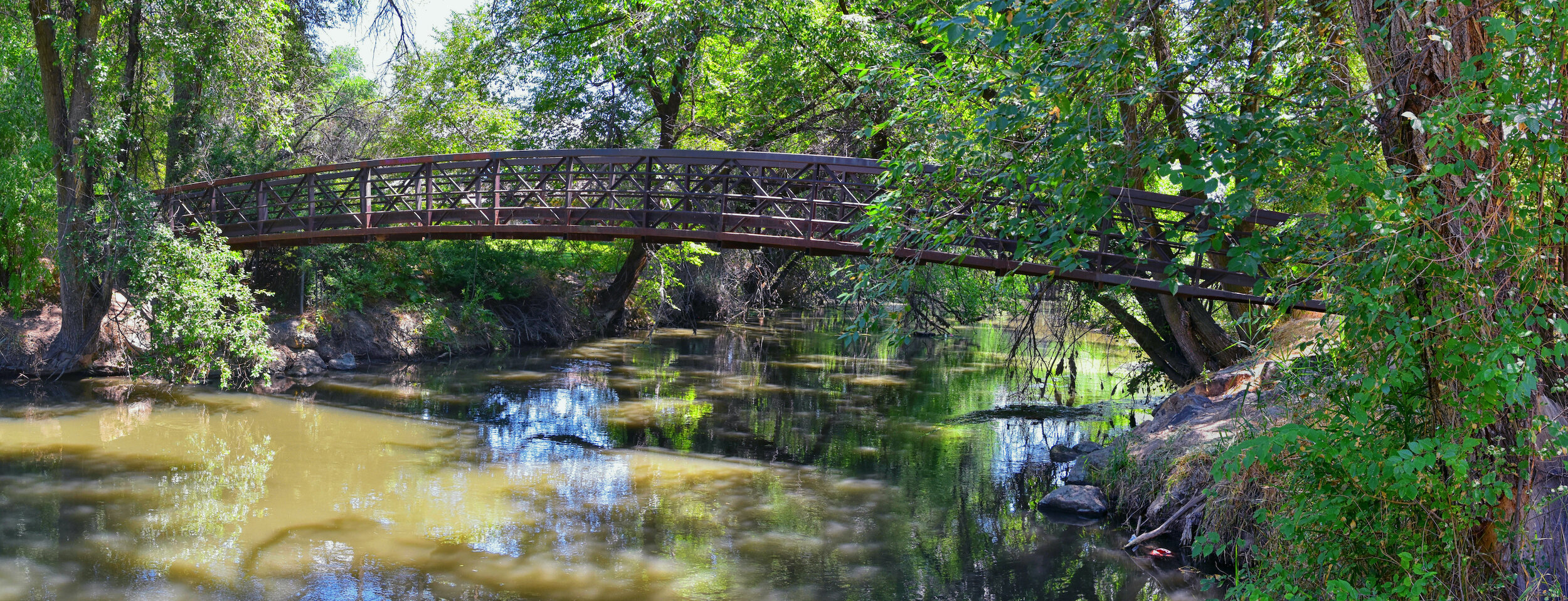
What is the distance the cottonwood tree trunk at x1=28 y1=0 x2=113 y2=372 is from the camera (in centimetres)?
1346

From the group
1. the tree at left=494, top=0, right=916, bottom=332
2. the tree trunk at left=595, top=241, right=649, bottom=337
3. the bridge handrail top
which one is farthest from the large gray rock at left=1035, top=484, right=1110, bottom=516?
the tree trunk at left=595, top=241, right=649, bottom=337

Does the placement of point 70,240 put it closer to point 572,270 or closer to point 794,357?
point 572,270

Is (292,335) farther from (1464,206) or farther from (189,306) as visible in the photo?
(1464,206)

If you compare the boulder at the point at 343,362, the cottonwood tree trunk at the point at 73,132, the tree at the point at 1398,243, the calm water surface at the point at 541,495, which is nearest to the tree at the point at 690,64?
the calm water surface at the point at 541,495

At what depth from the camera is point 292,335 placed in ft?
57.2

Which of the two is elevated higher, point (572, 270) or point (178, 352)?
point (572, 270)

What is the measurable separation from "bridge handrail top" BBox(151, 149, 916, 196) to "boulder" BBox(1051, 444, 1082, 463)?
398cm

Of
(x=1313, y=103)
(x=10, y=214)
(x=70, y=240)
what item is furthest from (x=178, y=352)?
(x=1313, y=103)

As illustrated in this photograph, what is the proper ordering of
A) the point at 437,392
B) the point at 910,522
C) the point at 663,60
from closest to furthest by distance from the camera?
the point at 910,522 < the point at 437,392 < the point at 663,60

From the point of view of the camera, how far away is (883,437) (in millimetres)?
12719

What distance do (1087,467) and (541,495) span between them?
561cm

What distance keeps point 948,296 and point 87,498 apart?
1324cm

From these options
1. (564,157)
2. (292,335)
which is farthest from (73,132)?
(564,157)

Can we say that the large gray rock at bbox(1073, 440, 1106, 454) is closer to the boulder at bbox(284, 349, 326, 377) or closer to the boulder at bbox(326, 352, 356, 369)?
the boulder at bbox(284, 349, 326, 377)
